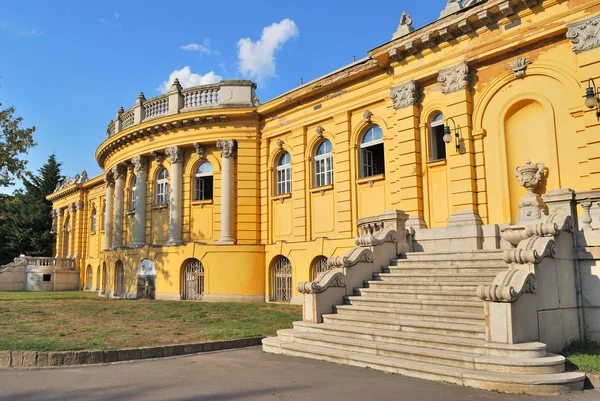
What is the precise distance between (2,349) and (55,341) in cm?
114

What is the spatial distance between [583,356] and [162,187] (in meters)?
20.9

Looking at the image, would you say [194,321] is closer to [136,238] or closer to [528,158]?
[528,158]

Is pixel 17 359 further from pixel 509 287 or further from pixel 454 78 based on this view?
pixel 454 78

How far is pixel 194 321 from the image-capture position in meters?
14.0

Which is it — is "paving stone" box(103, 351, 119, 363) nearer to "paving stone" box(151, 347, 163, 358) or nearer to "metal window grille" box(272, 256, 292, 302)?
"paving stone" box(151, 347, 163, 358)

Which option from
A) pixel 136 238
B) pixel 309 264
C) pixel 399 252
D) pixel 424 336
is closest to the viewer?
pixel 424 336

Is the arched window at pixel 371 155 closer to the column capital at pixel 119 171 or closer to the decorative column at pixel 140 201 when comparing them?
the decorative column at pixel 140 201

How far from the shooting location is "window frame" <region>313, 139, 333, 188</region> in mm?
20062

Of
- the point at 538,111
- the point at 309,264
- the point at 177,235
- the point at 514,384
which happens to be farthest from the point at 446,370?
the point at 177,235

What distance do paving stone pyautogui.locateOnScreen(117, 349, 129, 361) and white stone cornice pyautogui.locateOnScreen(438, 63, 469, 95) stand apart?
10879mm

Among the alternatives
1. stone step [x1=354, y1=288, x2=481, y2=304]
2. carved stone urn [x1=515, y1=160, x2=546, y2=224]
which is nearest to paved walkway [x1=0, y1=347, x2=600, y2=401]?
stone step [x1=354, y1=288, x2=481, y2=304]

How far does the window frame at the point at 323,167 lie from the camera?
65.8 ft

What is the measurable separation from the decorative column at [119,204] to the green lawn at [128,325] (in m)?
9.65

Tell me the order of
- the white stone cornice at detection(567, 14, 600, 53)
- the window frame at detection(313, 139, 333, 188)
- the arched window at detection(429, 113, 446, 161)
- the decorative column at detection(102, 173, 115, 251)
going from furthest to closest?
the decorative column at detection(102, 173, 115, 251) < the window frame at detection(313, 139, 333, 188) < the arched window at detection(429, 113, 446, 161) < the white stone cornice at detection(567, 14, 600, 53)
